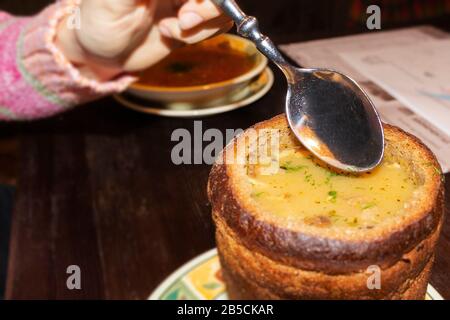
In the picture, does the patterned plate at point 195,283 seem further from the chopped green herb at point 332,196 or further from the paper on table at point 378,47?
the paper on table at point 378,47

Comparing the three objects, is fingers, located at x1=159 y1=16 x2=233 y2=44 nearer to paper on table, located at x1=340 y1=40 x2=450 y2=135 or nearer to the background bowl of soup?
the background bowl of soup

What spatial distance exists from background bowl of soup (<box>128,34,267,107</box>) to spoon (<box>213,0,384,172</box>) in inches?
19.9

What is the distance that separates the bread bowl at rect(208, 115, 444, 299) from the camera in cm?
55

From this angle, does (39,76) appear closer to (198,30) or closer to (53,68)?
(53,68)

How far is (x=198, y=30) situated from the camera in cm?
98

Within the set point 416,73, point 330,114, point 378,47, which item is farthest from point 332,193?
point 378,47

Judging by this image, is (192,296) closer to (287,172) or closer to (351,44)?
(287,172)

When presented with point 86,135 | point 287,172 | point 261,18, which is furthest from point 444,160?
point 261,18

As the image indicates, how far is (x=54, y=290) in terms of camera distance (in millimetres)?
871

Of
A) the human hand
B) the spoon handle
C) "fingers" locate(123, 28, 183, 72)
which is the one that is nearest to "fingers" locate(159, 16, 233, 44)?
the human hand

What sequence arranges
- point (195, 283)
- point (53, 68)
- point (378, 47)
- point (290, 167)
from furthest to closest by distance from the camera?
point (378, 47) → point (53, 68) → point (195, 283) → point (290, 167)

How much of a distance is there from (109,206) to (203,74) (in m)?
0.51

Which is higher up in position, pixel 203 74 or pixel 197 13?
pixel 197 13
